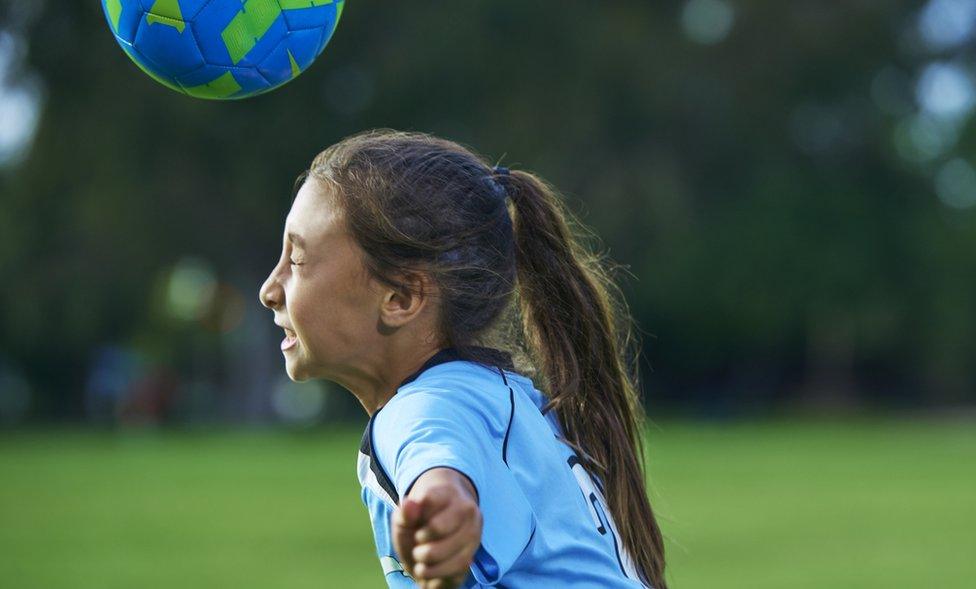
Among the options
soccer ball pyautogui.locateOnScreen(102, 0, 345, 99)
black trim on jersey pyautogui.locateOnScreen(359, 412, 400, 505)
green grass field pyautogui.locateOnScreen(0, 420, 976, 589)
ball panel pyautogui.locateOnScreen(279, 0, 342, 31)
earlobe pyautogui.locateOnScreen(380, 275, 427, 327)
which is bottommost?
green grass field pyautogui.locateOnScreen(0, 420, 976, 589)

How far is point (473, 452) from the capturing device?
2156 mm

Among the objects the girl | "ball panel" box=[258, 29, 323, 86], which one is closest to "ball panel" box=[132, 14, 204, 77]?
A: "ball panel" box=[258, 29, 323, 86]

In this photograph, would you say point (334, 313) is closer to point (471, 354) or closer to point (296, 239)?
point (296, 239)

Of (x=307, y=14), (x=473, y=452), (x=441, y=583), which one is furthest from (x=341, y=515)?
(x=441, y=583)

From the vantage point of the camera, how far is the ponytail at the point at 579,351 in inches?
115

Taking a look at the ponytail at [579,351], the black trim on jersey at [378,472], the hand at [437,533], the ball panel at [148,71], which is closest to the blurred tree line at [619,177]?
the ball panel at [148,71]

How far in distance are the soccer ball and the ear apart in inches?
38.4

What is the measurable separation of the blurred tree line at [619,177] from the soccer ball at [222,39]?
2138 centimetres

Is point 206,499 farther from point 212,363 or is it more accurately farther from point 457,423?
point 212,363

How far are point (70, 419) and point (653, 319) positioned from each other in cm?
1416

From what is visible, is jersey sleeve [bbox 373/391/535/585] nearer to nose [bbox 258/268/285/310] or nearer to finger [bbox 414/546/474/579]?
finger [bbox 414/546/474/579]

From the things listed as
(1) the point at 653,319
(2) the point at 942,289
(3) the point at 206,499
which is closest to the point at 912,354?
(2) the point at 942,289

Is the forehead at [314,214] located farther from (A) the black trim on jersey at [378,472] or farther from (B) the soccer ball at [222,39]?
(B) the soccer ball at [222,39]

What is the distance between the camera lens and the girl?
2252 millimetres
